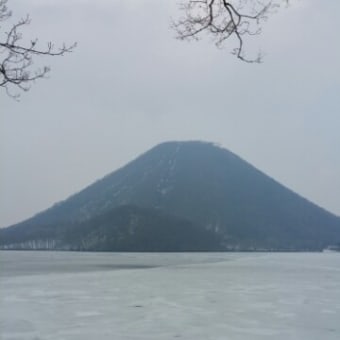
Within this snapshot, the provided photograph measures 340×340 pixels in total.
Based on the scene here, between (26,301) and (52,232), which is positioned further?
(52,232)

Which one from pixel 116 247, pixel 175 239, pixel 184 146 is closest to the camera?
pixel 116 247

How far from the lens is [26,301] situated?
32.4ft

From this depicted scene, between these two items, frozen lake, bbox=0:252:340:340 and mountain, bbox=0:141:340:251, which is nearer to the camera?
frozen lake, bbox=0:252:340:340

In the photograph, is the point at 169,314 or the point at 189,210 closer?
the point at 169,314

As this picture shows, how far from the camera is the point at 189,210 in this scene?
357 feet

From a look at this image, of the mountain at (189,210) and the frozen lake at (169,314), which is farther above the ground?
the mountain at (189,210)

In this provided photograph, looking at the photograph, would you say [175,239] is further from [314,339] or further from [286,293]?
[314,339]

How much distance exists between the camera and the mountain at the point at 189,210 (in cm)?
9294

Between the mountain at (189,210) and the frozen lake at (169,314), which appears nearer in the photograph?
the frozen lake at (169,314)

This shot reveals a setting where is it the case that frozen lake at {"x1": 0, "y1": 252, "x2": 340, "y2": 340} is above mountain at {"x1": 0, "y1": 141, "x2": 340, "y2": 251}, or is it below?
below

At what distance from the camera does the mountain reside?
92.9 m

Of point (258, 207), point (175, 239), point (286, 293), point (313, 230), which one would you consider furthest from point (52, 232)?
point (286, 293)

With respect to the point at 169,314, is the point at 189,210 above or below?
above

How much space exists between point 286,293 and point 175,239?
77.5 meters
